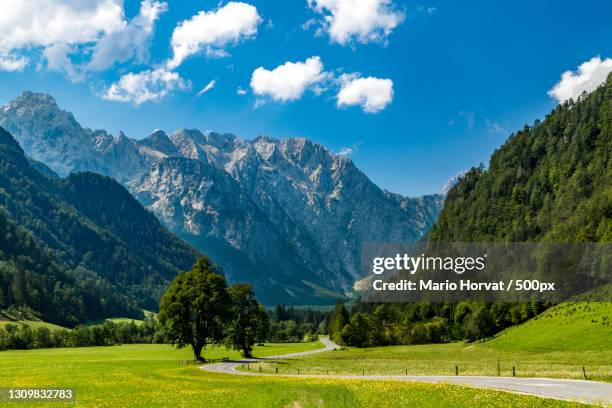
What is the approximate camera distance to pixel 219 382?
5894cm

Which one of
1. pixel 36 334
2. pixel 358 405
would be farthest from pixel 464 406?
pixel 36 334

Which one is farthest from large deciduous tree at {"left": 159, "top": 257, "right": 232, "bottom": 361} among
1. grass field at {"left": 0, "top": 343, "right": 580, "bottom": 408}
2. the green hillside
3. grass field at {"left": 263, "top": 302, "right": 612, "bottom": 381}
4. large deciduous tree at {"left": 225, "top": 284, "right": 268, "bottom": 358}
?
the green hillside

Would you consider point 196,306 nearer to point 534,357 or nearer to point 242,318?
point 242,318

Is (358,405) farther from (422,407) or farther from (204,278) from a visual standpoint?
(204,278)

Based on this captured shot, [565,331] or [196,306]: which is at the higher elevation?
[196,306]

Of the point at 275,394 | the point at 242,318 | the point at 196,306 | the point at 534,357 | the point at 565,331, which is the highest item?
the point at 196,306

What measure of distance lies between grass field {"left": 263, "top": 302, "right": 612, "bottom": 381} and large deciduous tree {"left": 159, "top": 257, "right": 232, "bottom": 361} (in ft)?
42.3

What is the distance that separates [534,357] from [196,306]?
59.4 metres

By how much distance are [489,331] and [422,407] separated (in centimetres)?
12095

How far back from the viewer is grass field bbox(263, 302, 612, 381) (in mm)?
66875

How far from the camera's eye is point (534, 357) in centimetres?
8969

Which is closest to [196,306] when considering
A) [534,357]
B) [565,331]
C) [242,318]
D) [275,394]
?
[242,318]

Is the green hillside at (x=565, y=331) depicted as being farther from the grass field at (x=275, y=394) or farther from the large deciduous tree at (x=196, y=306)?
the large deciduous tree at (x=196, y=306)

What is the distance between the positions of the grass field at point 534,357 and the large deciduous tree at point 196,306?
12.9m
